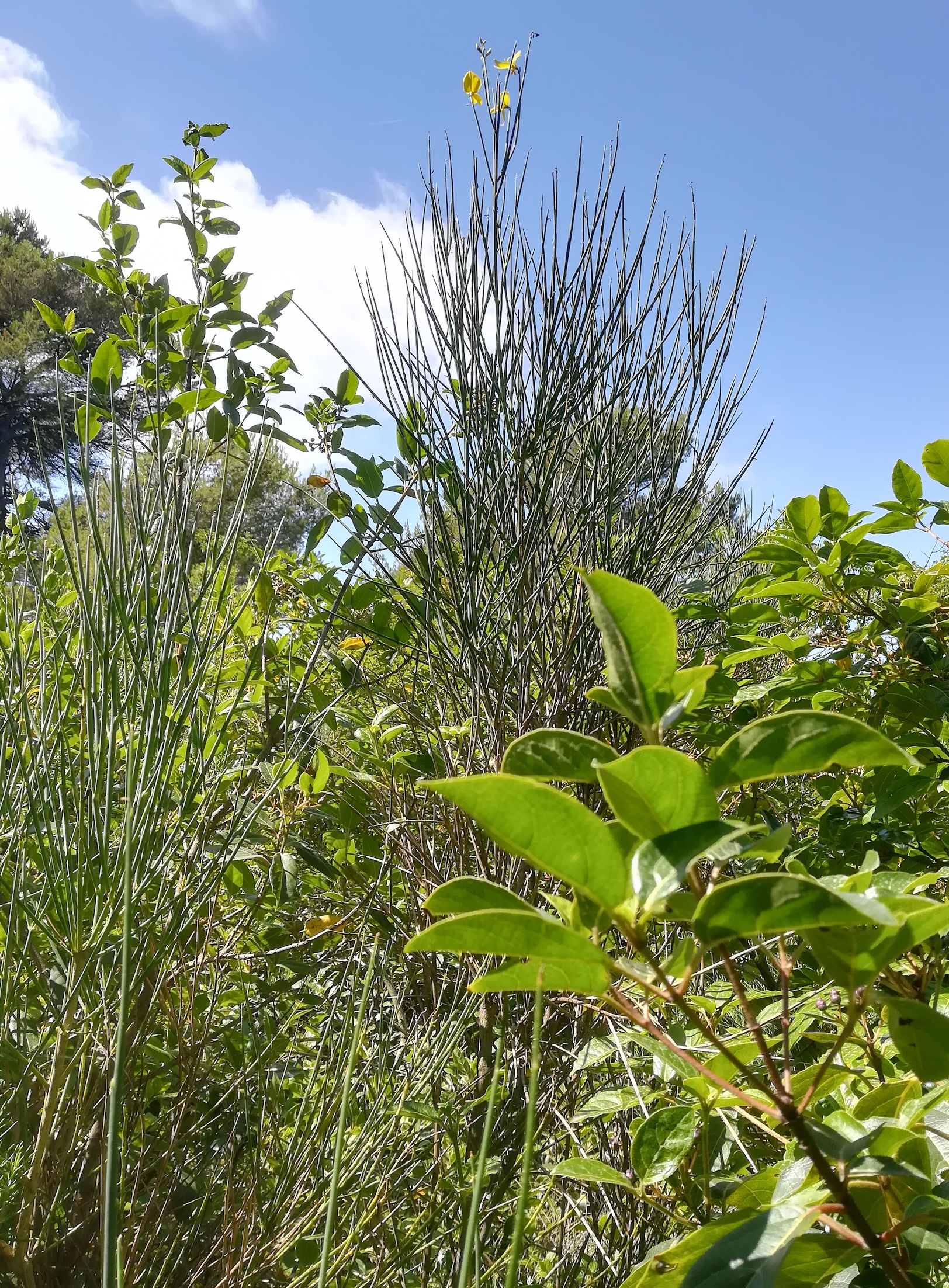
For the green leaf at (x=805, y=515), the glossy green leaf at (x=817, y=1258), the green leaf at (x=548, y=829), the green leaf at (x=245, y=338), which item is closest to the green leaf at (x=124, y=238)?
the green leaf at (x=245, y=338)

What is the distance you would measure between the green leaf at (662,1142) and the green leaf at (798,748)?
Result: 66cm

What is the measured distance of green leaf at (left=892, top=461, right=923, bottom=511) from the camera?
1.58 m

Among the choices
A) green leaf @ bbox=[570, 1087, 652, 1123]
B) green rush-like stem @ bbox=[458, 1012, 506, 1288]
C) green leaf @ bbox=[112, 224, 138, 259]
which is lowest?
green leaf @ bbox=[570, 1087, 652, 1123]

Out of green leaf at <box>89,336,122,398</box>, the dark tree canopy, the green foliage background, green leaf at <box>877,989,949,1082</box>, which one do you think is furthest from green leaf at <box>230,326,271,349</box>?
the dark tree canopy

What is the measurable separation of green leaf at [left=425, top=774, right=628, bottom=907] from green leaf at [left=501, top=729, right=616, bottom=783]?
9 cm

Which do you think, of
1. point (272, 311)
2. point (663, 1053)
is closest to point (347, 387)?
point (272, 311)

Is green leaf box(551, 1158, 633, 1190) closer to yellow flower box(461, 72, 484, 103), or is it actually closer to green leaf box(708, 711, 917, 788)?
green leaf box(708, 711, 917, 788)

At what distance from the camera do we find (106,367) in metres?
1.48

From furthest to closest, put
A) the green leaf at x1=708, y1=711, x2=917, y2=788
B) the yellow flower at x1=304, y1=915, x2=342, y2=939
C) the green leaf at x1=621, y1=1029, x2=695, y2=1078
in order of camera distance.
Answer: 1. the yellow flower at x1=304, y1=915, x2=342, y2=939
2. the green leaf at x1=621, y1=1029, x2=695, y2=1078
3. the green leaf at x1=708, y1=711, x2=917, y2=788

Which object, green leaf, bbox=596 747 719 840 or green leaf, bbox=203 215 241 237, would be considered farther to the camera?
green leaf, bbox=203 215 241 237

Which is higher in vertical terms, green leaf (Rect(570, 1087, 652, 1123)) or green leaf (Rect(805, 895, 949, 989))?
green leaf (Rect(805, 895, 949, 989))

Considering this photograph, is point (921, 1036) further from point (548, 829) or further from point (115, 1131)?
point (115, 1131)

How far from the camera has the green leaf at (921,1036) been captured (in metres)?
0.58

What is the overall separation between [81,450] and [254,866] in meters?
1.53
